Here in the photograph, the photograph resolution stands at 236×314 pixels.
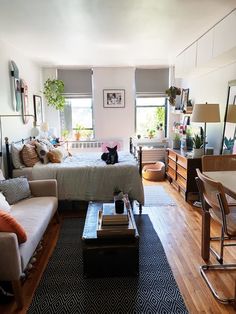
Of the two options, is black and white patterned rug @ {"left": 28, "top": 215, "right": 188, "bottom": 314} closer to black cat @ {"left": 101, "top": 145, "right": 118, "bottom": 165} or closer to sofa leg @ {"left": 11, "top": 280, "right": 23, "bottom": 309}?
sofa leg @ {"left": 11, "top": 280, "right": 23, "bottom": 309}

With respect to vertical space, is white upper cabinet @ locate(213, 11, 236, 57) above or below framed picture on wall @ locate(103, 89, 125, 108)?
above

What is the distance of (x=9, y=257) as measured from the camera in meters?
1.78

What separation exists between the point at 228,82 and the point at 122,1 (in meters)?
1.96

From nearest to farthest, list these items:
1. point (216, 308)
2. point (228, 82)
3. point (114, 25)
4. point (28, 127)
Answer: point (216, 308) < point (114, 25) < point (228, 82) < point (28, 127)

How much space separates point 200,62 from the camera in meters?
3.59

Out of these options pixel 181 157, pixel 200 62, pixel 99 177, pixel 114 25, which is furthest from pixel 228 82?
pixel 99 177

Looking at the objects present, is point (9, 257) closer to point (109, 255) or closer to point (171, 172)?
point (109, 255)

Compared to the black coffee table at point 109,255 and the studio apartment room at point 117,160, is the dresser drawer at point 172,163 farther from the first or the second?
the black coffee table at point 109,255

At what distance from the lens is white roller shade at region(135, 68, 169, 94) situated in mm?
5828

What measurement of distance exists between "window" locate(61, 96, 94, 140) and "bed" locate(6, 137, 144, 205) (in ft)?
8.28

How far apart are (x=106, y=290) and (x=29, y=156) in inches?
89.6

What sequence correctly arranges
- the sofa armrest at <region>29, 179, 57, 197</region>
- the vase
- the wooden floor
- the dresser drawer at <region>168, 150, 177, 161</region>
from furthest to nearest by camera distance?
1. the dresser drawer at <region>168, 150, 177, 161</region>
2. the vase
3. the sofa armrest at <region>29, 179, 57, 197</region>
4. the wooden floor

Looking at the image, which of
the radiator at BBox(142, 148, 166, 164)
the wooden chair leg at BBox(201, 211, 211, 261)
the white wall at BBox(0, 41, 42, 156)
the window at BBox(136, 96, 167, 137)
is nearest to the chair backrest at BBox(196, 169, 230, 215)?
Result: the wooden chair leg at BBox(201, 211, 211, 261)

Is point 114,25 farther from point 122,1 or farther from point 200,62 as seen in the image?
point 200,62
